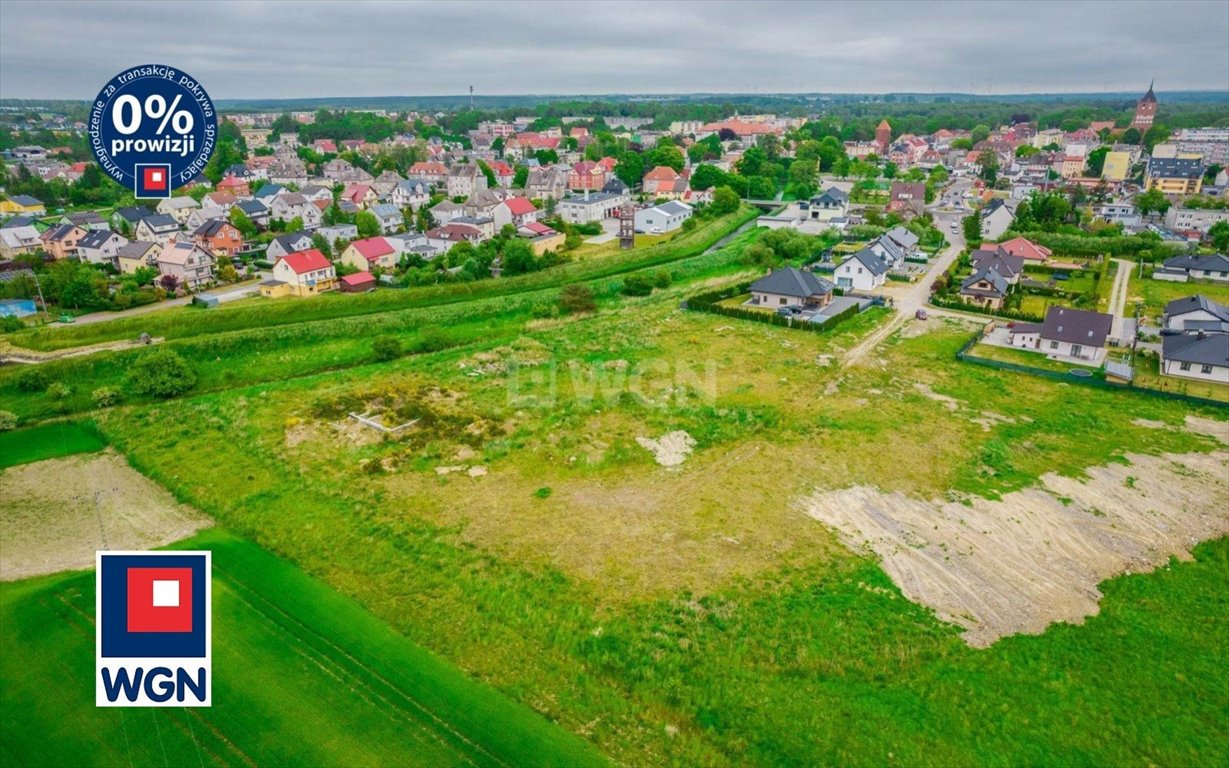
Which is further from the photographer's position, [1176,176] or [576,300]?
[1176,176]

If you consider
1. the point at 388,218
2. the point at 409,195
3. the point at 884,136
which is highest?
the point at 884,136

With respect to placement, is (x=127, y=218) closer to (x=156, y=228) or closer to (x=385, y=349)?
(x=156, y=228)

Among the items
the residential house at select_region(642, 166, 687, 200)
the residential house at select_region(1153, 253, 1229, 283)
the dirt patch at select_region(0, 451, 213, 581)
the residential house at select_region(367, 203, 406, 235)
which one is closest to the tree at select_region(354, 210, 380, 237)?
the residential house at select_region(367, 203, 406, 235)

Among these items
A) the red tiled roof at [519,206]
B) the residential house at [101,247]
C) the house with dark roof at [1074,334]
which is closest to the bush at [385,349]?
the residential house at [101,247]

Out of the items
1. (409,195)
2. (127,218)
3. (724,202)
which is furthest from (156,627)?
(409,195)

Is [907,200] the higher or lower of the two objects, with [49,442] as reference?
higher

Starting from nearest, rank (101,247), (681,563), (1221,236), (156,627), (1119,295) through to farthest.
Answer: (156,627) → (681,563) → (1119,295) → (101,247) → (1221,236)
